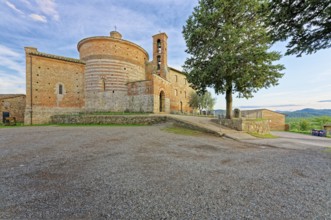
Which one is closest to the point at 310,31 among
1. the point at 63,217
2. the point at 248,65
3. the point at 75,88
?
the point at 248,65

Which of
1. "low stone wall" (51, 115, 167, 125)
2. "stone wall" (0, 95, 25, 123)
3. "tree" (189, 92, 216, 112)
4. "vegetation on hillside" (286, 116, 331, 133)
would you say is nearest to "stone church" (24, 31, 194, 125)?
"low stone wall" (51, 115, 167, 125)

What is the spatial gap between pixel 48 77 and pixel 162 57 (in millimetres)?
17893

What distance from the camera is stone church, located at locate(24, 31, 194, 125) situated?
19.6 metres

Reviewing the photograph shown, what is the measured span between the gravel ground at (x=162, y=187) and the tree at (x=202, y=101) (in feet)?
87.6

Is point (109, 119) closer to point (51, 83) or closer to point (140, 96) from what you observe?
point (140, 96)

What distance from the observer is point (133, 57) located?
25.2 meters

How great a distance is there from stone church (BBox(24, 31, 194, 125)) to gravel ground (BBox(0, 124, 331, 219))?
16.4 meters

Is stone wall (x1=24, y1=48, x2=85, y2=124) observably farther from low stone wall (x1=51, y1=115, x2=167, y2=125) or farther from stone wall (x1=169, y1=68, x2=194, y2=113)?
stone wall (x1=169, y1=68, x2=194, y2=113)

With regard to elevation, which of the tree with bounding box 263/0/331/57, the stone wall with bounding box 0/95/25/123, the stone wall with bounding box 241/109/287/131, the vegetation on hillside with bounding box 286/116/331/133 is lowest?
the vegetation on hillside with bounding box 286/116/331/133

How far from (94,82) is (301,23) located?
79.0 ft

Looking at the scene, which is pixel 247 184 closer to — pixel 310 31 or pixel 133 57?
pixel 310 31

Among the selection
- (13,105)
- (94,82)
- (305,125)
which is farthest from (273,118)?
(13,105)

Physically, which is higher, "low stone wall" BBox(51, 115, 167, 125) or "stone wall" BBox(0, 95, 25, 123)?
"stone wall" BBox(0, 95, 25, 123)

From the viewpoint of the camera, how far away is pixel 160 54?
2653cm
